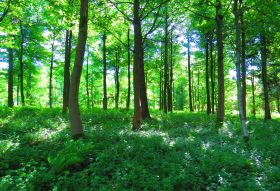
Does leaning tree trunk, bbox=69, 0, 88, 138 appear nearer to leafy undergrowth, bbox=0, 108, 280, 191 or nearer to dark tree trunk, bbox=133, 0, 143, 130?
leafy undergrowth, bbox=0, 108, 280, 191

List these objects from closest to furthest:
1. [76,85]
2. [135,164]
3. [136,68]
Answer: [135,164] < [76,85] < [136,68]

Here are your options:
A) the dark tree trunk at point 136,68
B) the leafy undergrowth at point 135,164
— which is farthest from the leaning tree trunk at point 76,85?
the dark tree trunk at point 136,68

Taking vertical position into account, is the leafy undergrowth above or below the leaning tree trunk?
below

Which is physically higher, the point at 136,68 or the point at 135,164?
the point at 136,68

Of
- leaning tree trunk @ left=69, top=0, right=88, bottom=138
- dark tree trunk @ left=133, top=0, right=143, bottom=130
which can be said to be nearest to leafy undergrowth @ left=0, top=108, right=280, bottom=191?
leaning tree trunk @ left=69, top=0, right=88, bottom=138

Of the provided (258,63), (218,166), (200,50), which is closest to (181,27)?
(200,50)

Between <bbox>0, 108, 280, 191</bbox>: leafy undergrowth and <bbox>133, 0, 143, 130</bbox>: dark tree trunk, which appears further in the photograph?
<bbox>133, 0, 143, 130</bbox>: dark tree trunk

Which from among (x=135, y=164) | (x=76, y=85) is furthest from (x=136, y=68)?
(x=135, y=164)

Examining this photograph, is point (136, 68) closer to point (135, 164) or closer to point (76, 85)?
point (76, 85)

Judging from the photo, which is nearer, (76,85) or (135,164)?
(135,164)

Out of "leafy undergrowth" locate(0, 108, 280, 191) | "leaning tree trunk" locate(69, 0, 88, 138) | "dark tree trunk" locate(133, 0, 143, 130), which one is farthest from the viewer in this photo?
"dark tree trunk" locate(133, 0, 143, 130)

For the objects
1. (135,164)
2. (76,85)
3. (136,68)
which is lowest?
(135,164)

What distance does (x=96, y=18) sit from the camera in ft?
39.8

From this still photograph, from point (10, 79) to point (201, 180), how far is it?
20.2 meters
